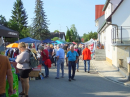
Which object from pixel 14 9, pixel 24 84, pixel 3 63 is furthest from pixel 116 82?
pixel 14 9

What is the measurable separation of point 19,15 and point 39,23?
18.7m

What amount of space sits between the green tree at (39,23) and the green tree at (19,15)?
16.0 metres

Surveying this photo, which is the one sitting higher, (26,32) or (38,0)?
(38,0)

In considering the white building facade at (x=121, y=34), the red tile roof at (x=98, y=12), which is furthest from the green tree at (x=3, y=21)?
the white building facade at (x=121, y=34)

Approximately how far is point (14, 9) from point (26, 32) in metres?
15.3

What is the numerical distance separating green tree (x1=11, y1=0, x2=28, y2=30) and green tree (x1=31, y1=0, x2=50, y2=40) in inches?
632

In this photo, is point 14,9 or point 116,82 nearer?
point 116,82

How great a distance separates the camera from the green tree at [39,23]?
49775 millimetres

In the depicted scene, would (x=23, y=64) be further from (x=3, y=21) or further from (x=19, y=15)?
(x=19, y=15)

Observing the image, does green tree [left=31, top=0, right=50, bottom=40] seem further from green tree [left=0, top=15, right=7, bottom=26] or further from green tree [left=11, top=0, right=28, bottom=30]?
green tree [left=11, top=0, right=28, bottom=30]

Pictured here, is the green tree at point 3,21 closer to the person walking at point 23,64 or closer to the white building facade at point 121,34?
the white building facade at point 121,34

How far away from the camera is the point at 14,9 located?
65.7 meters

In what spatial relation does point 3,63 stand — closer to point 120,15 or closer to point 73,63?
point 73,63

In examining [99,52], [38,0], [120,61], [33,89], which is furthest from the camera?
[38,0]
